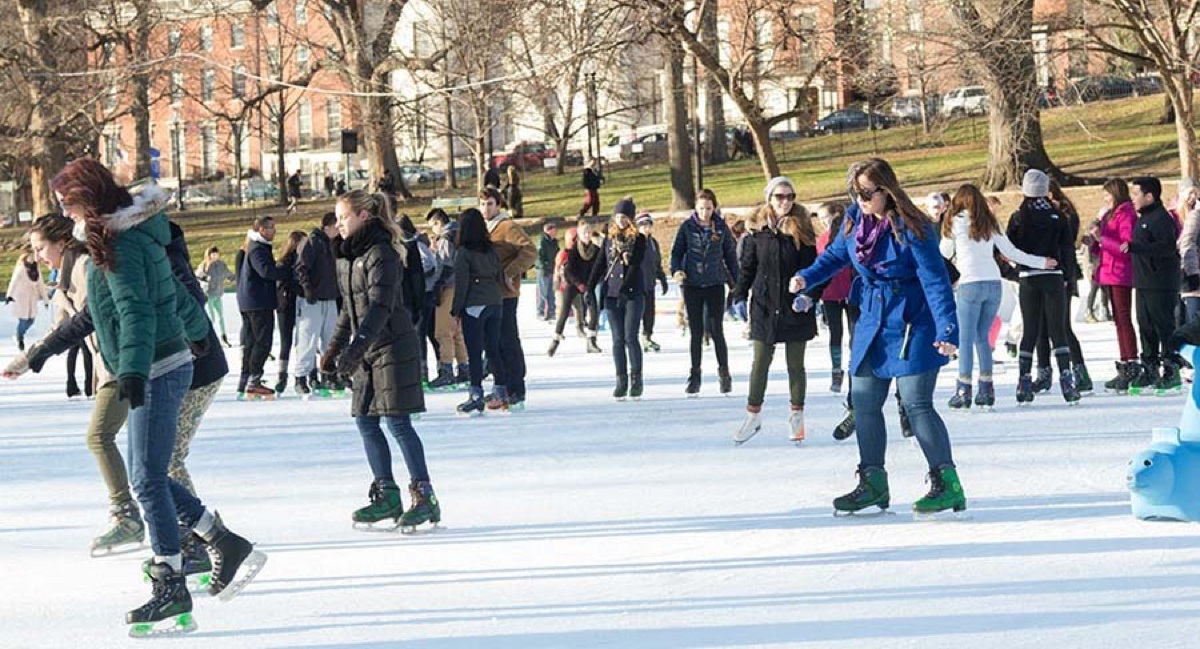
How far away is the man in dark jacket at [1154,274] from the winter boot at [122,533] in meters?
8.03

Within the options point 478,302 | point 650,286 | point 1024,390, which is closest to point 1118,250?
point 1024,390

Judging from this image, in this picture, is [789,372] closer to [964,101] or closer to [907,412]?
[907,412]

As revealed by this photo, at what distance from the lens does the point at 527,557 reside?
26.1 ft

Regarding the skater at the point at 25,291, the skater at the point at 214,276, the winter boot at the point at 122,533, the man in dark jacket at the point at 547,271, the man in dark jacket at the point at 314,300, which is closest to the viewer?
the winter boot at the point at 122,533

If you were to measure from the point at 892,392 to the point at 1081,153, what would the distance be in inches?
1196

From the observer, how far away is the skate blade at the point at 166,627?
648 centimetres

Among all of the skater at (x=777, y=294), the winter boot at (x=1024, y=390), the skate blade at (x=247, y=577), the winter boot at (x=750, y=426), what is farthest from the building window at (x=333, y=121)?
the skate blade at (x=247, y=577)

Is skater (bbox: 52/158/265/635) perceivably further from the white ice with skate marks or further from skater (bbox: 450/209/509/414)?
skater (bbox: 450/209/509/414)

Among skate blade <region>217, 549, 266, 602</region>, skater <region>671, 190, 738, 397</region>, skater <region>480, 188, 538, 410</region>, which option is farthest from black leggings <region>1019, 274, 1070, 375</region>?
skate blade <region>217, 549, 266, 602</region>

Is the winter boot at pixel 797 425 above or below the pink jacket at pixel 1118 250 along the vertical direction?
below

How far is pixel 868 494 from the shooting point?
866cm

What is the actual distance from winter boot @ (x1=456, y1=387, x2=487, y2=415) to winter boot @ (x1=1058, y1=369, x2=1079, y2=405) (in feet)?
13.9

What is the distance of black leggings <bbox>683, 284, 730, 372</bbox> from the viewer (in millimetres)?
14469

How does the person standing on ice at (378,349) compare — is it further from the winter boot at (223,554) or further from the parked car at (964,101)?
the parked car at (964,101)
